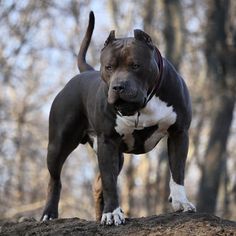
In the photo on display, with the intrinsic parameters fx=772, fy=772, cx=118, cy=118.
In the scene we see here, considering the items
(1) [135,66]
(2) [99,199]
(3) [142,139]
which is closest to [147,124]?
(3) [142,139]

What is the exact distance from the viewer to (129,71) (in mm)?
6160

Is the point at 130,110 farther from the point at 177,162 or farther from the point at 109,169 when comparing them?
the point at 177,162

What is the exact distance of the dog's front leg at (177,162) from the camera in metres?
6.96

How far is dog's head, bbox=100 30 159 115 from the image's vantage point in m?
6.06

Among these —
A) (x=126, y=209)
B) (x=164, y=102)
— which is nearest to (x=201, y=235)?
(x=164, y=102)

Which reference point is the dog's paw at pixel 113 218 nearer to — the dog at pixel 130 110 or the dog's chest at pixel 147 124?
the dog at pixel 130 110

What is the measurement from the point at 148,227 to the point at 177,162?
92cm

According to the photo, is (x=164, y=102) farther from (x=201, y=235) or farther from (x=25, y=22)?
(x=25, y=22)

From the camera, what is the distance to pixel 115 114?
6656 millimetres

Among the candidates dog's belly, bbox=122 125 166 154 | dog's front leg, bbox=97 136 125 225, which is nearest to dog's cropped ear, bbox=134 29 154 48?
dog's belly, bbox=122 125 166 154

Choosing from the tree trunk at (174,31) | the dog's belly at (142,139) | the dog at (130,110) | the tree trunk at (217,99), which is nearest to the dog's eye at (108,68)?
the dog at (130,110)

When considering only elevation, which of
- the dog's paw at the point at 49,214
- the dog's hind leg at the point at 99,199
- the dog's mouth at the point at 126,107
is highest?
the dog's mouth at the point at 126,107

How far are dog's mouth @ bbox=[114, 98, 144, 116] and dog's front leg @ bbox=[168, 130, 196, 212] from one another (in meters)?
0.79

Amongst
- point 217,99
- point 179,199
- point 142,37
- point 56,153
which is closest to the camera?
point 142,37
